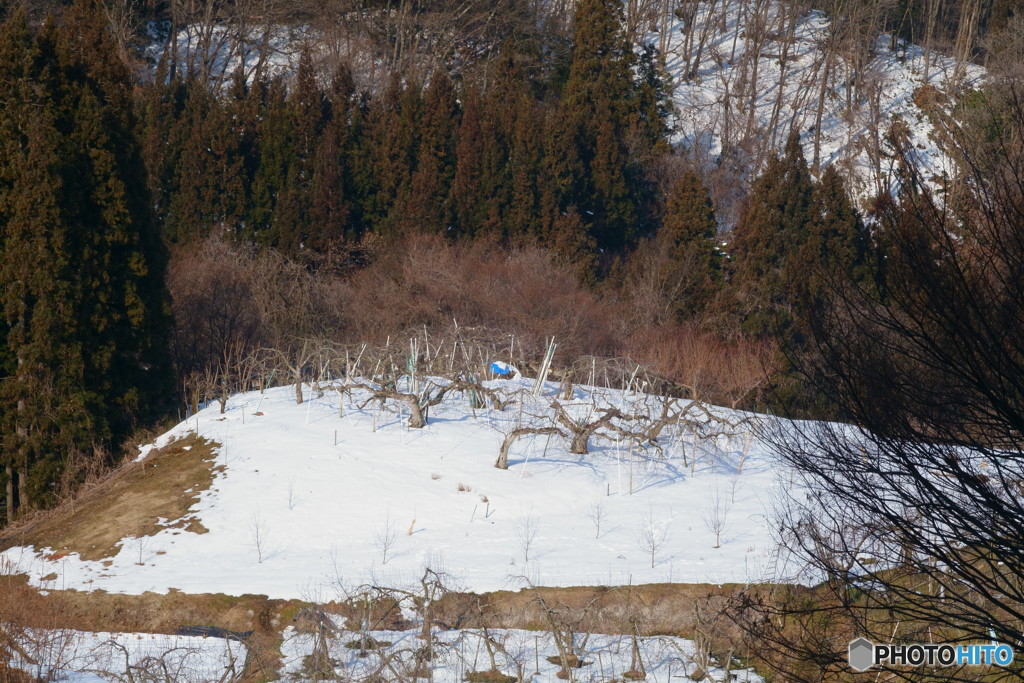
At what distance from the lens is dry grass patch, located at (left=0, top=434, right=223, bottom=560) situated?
10.6 m

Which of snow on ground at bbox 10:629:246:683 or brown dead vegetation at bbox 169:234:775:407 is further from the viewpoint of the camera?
brown dead vegetation at bbox 169:234:775:407

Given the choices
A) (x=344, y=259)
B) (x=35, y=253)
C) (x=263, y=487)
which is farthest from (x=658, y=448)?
(x=344, y=259)

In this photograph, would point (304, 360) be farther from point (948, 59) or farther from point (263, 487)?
point (948, 59)

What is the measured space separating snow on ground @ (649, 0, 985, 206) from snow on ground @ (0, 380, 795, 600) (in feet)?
79.4

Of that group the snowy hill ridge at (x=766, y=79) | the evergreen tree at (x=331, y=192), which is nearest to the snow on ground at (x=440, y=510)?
the evergreen tree at (x=331, y=192)

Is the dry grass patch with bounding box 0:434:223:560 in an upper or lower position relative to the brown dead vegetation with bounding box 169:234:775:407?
upper

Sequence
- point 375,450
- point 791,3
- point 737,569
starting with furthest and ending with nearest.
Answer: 1. point 791,3
2. point 375,450
3. point 737,569

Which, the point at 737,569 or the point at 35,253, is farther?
the point at 35,253

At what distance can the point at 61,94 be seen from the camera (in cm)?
1461

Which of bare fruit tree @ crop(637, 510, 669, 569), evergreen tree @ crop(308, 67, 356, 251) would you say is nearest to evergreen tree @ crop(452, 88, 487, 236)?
evergreen tree @ crop(308, 67, 356, 251)

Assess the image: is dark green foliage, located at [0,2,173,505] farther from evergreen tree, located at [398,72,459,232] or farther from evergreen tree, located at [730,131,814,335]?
evergreen tree, located at [730,131,814,335]

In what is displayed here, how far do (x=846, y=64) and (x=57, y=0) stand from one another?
97.1ft

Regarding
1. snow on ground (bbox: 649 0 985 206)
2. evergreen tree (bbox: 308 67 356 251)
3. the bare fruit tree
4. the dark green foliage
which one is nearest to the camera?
the bare fruit tree

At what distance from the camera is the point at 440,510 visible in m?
11.2
